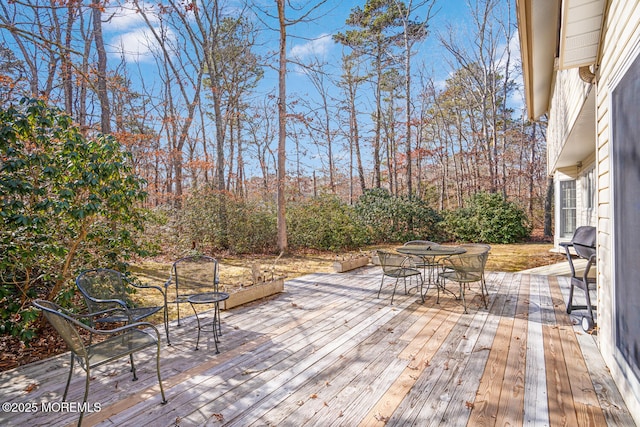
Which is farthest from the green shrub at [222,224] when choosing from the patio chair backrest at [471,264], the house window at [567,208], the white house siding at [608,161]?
the white house siding at [608,161]

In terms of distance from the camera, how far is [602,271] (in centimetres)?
292

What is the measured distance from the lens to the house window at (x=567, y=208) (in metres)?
8.57

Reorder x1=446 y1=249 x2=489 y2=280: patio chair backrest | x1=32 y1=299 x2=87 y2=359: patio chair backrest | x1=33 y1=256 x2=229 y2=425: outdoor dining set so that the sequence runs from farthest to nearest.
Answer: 1. x1=446 y1=249 x2=489 y2=280: patio chair backrest
2. x1=33 y1=256 x2=229 y2=425: outdoor dining set
3. x1=32 y1=299 x2=87 y2=359: patio chair backrest

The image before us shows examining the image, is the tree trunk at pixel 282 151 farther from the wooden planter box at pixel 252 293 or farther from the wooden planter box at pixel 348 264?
the wooden planter box at pixel 252 293

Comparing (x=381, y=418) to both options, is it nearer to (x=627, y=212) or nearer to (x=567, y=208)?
(x=627, y=212)

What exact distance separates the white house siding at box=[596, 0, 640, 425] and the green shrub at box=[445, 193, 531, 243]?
9.01m

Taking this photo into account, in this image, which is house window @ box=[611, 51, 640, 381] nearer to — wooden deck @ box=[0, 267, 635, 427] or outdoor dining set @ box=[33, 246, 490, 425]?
wooden deck @ box=[0, 267, 635, 427]

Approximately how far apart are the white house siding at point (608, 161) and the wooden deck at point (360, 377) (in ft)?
0.51

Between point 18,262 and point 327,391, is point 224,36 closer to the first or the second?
point 18,262

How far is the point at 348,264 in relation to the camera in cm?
709

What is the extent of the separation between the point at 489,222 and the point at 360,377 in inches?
413

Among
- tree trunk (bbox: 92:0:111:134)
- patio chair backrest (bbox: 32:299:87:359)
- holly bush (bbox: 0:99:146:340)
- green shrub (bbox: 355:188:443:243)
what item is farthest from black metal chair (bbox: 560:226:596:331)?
tree trunk (bbox: 92:0:111:134)

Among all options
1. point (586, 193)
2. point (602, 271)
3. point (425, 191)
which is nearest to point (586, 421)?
point (602, 271)

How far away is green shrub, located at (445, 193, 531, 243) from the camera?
37.3 ft
